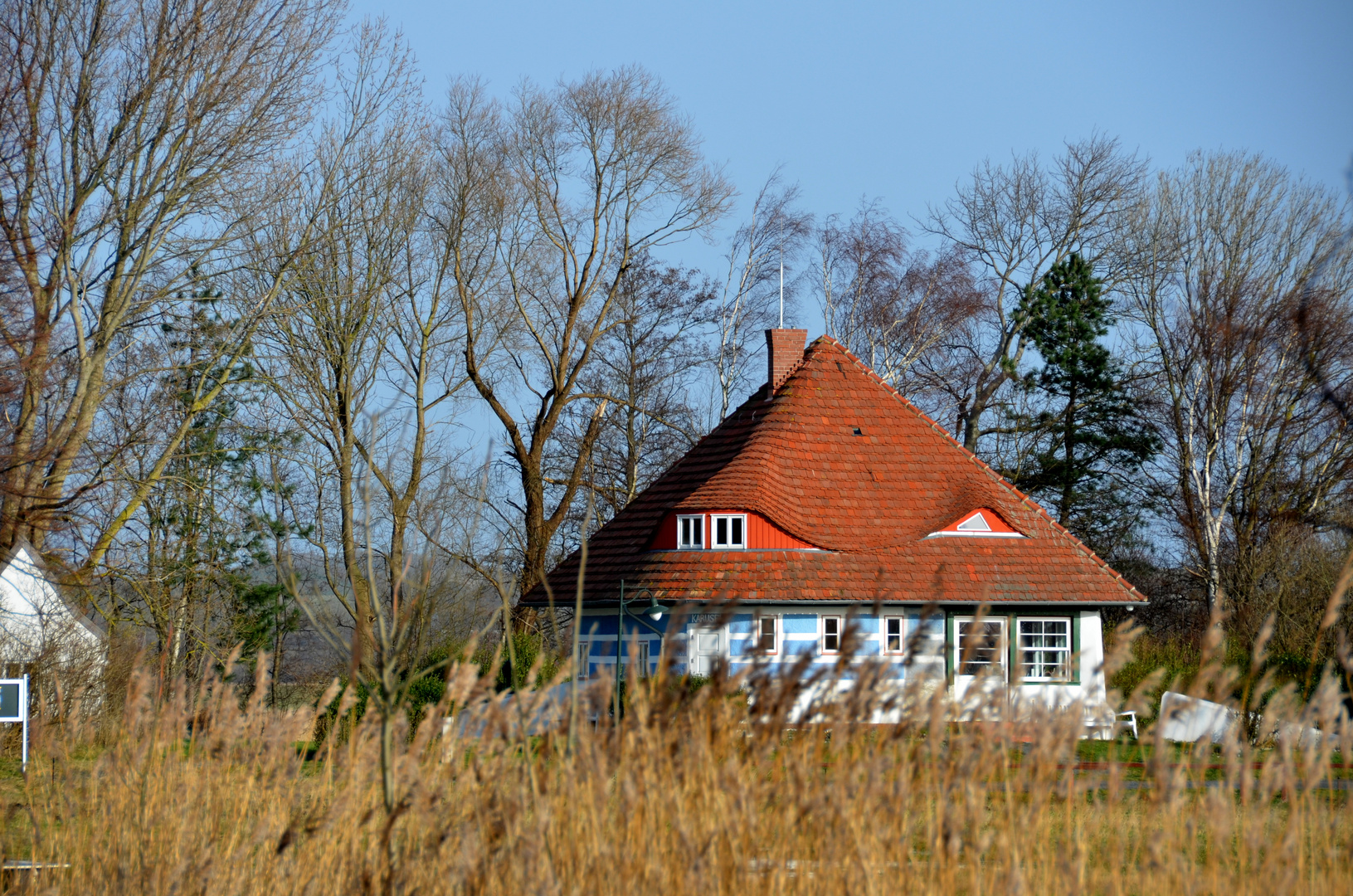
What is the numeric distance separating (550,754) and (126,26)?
1705cm

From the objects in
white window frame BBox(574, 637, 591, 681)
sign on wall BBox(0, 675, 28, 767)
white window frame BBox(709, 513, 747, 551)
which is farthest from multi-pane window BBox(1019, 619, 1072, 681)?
white window frame BBox(574, 637, 591, 681)

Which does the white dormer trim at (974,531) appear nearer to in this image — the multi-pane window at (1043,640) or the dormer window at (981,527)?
the dormer window at (981,527)

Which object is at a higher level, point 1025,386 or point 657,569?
point 1025,386

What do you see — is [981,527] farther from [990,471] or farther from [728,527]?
[728,527]

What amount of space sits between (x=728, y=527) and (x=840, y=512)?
214 cm

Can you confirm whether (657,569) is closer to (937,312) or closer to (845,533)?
(845,533)

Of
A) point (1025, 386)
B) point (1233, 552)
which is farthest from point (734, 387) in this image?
point (1233, 552)

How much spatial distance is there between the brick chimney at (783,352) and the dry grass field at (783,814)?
A: 20323mm

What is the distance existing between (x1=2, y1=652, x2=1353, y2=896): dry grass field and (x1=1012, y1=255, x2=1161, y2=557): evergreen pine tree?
2857cm

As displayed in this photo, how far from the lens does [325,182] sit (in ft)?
79.5

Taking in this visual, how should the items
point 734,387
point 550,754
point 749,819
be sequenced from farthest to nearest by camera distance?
1. point 734,387
2. point 550,754
3. point 749,819

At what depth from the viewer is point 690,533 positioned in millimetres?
21953

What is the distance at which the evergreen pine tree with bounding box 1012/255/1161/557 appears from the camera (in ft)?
105

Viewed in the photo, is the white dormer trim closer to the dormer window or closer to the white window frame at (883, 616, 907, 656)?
the dormer window
